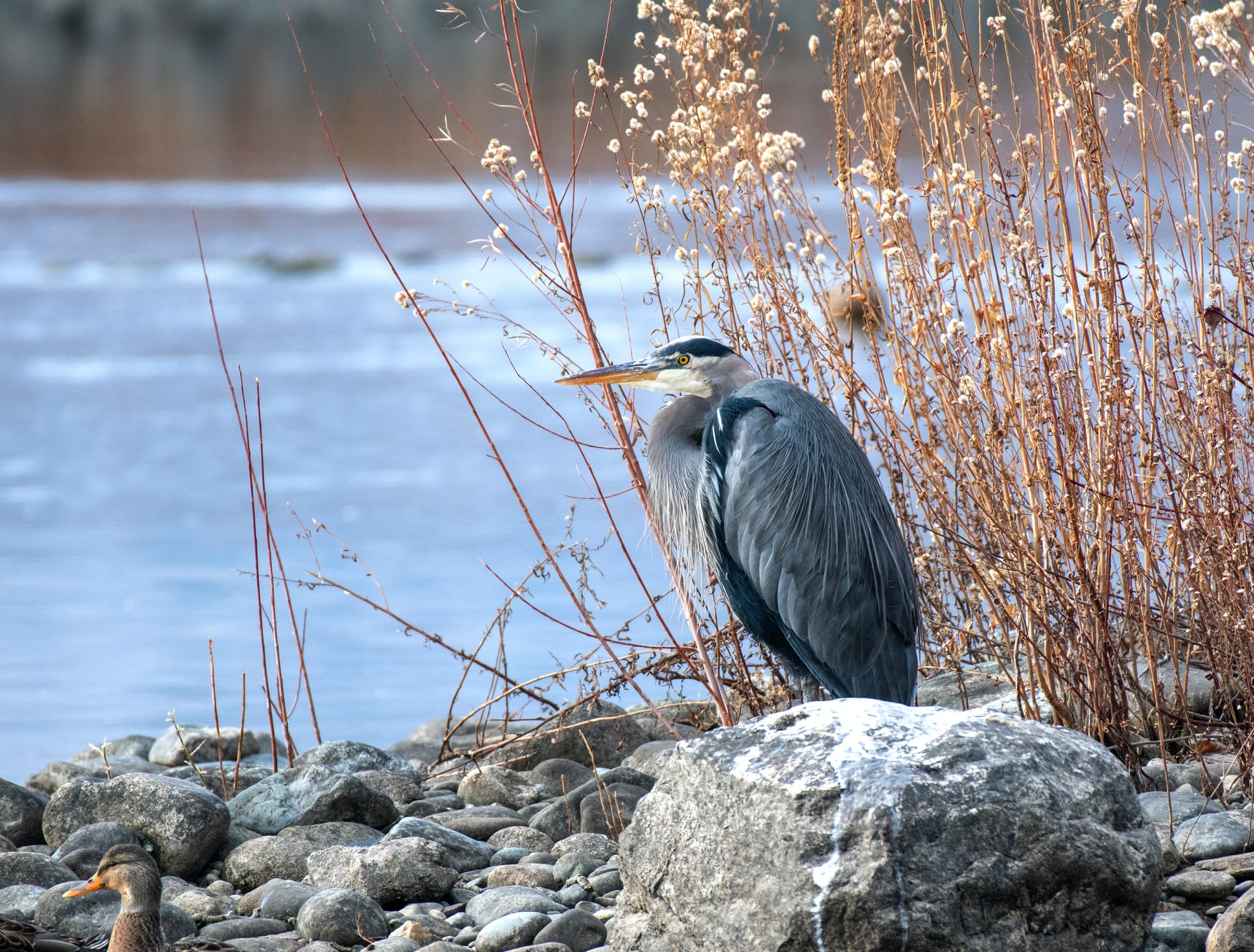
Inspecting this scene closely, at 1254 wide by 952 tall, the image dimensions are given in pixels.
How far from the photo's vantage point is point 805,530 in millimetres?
3199

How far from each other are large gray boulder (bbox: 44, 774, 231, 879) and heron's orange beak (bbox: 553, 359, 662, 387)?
122cm

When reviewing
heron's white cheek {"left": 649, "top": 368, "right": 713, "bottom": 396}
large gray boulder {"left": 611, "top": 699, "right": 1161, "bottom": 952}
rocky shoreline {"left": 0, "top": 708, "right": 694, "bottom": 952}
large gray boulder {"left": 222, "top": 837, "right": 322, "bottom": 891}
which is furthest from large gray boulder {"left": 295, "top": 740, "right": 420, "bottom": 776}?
large gray boulder {"left": 611, "top": 699, "right": 1161, "bottom": 952}

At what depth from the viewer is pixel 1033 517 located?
2.97 m

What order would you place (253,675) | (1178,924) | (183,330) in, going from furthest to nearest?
(183,330) < (253,675) < (1178,924)

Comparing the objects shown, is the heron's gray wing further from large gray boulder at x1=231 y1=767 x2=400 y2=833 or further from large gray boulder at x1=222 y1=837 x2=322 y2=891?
large gray boulder at x1=222 y1=837 x2=322 y2=891

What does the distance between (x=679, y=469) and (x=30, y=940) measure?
1709mm

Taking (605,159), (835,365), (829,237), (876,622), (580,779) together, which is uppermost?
(605,159)

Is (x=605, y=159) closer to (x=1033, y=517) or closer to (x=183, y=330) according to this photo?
(x=183, y=330)

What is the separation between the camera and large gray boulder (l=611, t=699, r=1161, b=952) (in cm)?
199

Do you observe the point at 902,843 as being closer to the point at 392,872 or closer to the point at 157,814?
the point at 392,872

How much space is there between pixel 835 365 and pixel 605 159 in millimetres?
17364

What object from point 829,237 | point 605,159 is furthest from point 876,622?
point 605,159

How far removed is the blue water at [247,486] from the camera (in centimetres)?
504

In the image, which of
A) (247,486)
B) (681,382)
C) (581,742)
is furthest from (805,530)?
(247,486)
